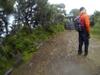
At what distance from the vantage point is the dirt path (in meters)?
13.5

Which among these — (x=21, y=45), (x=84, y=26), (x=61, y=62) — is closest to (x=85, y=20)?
(x=84, y=26)

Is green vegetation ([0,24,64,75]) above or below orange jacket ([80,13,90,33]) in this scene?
below

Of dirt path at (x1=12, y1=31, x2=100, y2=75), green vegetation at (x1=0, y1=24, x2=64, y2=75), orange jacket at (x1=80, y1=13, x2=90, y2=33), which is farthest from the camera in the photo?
green vegetation at (x1=0, y1=24, x2=64, y2=75)

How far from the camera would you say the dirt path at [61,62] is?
44.4 feet

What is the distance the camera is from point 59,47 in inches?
716

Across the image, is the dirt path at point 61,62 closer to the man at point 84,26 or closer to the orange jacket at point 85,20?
the man at point 84,26

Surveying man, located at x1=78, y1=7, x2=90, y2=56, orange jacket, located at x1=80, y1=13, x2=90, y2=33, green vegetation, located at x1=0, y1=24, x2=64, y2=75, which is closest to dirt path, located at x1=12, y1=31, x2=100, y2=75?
green vegetation, located at x1=0, y1=24, x2=64, y2=75

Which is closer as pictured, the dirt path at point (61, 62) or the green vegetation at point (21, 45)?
the dirt path at point (61, 62)

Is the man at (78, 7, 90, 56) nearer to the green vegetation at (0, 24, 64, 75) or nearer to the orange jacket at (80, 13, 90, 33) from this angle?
the orange jacket at (80, 13, 90, 33)

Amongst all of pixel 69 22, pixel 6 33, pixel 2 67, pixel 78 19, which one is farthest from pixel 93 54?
pixel 69 22

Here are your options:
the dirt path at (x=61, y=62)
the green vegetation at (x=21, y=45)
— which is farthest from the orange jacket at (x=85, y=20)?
the green vegetation at (x=21, y=45)

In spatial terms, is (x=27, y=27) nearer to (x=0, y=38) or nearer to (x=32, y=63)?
(x=0, y=38)

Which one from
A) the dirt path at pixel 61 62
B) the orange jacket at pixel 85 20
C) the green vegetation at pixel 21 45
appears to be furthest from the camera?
the green vegetation at pixel 21 45

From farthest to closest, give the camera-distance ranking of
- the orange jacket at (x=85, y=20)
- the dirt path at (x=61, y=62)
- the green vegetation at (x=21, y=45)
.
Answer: the green vegetation at (x=21, y=45)
the orange jacket at (x=85, y=20)
the dirt path at (x=61, y=62)
